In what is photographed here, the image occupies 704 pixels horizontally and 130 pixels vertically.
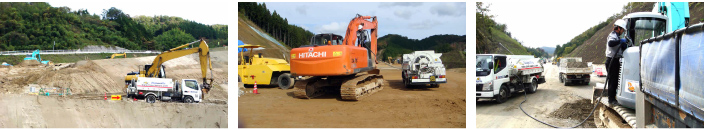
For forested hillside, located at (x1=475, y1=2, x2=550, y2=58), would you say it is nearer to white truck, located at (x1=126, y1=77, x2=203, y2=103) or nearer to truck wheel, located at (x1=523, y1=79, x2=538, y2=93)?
truck wheel, located at (x1=523, y1=79, x2=538, y2=93)

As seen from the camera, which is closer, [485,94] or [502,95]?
[485,94]

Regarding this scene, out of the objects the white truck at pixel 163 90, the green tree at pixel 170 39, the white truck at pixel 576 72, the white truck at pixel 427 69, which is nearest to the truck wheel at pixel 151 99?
the white truck at pixel 163 90

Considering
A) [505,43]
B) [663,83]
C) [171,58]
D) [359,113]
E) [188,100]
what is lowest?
[188,100]

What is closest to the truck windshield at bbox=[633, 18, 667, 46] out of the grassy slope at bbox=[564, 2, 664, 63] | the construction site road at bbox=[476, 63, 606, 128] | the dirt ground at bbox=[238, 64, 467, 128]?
the construction site road at bbox=[476, 63, 606, 128]

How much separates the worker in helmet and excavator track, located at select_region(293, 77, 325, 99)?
5.64 meters

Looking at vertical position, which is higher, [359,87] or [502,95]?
[359,87]

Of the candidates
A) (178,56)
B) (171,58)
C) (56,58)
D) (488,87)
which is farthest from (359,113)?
(56,58)

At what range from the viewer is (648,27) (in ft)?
20.9

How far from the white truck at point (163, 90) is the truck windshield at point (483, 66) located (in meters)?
9.41

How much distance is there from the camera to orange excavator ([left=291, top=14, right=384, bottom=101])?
6836 mm

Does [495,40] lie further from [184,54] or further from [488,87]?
[184,54]

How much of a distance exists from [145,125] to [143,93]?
3.61 ft

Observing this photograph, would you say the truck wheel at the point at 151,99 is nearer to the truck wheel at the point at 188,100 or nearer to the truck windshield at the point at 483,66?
the truck wheel at the point at 188,100

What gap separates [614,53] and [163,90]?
12.6m
